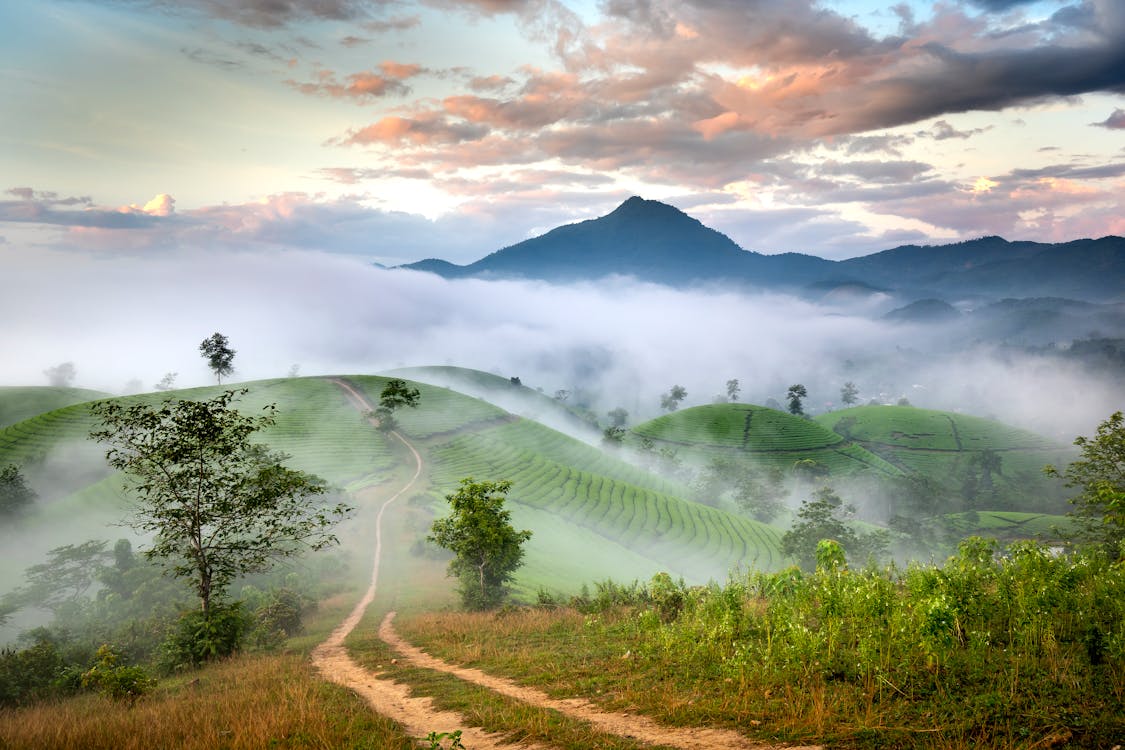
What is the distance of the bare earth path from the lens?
968cm

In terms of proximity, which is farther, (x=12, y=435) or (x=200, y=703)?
(x=12, y=435)

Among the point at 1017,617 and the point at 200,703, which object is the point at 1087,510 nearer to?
the point at 1017,617

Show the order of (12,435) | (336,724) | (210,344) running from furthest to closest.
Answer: (210,344), (12,435), (336,724)

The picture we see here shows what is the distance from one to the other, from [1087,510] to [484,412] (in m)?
137

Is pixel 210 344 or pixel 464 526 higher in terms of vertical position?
pixel 210 344

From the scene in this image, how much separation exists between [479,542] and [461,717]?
76.6 feet

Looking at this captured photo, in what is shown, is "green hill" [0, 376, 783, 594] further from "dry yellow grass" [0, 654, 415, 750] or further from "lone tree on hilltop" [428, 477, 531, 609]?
"dry yellow grass" [0, 654, 415, 750]

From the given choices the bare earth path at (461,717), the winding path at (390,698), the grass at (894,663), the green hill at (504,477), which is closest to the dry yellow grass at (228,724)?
the winding path at (390,698)

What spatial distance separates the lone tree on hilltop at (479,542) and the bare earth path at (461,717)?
1001cm

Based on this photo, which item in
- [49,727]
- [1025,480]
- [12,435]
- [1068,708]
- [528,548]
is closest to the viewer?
[1068,708]

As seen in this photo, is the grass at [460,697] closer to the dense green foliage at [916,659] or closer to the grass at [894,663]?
the grass at [894,663]

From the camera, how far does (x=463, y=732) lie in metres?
11.7

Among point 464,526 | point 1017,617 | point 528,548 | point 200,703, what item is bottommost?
point 528,548

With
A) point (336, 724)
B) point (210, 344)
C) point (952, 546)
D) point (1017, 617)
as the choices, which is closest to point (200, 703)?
point (336, 724)
